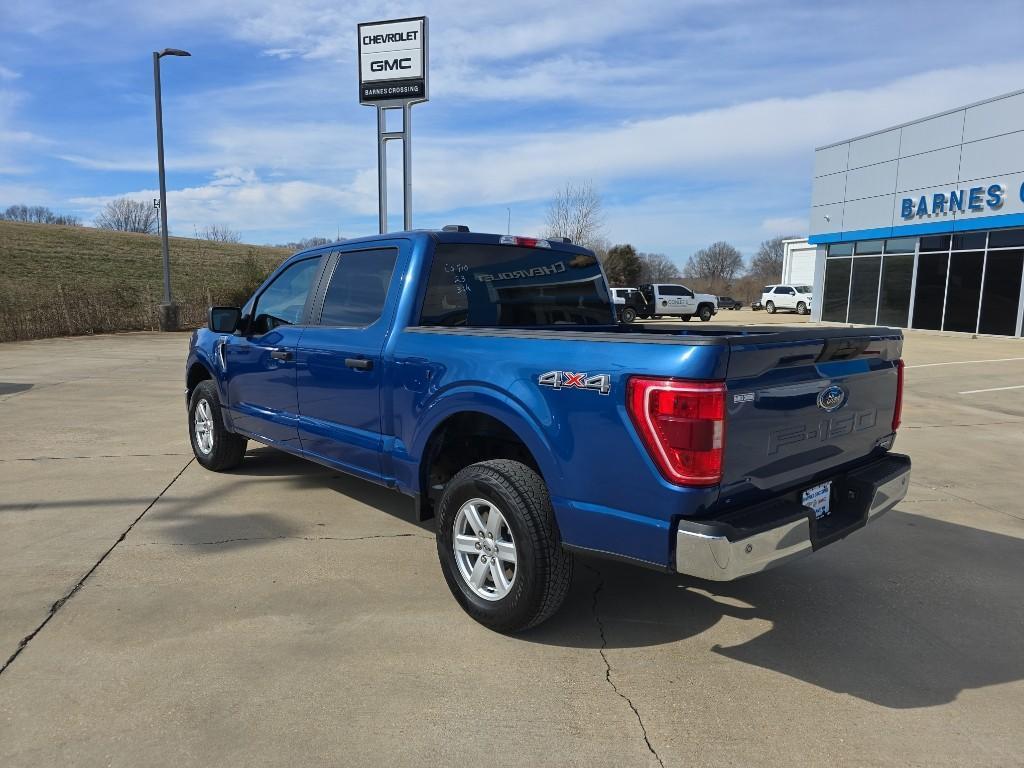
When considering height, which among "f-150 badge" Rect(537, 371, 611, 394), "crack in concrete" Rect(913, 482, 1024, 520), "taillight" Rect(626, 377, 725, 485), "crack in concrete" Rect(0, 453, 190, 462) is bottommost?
"crack in concrete" Rect(0, 453, 190, 462)

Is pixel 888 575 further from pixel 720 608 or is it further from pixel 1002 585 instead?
pixel 720 608

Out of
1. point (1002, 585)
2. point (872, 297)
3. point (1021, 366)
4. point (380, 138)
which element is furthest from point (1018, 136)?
point (1002, 585)

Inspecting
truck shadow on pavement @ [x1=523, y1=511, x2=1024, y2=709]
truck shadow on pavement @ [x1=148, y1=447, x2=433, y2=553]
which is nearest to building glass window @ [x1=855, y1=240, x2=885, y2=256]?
truck shadow on pavement @ [x1=523, y1=511, x2=1024, y2=709]

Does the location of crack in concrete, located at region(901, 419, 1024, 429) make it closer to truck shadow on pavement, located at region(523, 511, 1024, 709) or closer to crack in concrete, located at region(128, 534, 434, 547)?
truck shadow on pavement, located at region(523, 511, 1024, 709)

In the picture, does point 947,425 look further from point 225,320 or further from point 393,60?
point 393,60

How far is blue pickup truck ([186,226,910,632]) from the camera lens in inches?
106

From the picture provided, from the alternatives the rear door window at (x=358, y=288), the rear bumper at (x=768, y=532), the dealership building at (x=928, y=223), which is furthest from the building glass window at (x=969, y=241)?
the rear door window at (x=358, y=288)

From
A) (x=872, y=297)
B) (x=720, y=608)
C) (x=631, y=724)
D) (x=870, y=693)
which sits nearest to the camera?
(x=631, y=724)

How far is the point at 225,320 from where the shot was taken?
557cm

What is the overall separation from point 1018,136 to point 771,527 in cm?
2538

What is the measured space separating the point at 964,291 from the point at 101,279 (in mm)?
46627

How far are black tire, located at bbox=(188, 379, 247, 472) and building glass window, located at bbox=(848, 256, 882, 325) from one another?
27901 millimetres

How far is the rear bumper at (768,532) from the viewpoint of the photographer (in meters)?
2.65

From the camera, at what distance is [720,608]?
12.3ft
